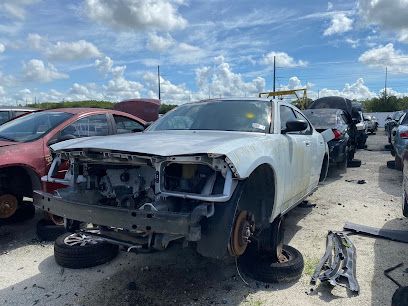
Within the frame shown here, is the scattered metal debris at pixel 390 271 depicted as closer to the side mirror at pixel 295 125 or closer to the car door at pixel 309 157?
the car door at pixel 309 157

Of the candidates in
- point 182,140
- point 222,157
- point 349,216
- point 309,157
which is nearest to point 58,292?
point 182,140

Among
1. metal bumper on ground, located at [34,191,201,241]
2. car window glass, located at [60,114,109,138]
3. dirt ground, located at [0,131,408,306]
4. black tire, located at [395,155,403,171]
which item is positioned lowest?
dirt ground, located at [0,131,408,306]

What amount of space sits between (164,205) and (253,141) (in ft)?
3.45

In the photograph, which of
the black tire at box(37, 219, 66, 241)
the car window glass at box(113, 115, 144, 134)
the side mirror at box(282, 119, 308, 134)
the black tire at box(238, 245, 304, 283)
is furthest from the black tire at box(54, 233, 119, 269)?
the car window glass at box(113, 115, 144, 134)

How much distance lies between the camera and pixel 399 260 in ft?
14.4

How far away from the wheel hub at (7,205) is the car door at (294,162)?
3.40 m

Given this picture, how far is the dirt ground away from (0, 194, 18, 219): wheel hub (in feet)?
1.47

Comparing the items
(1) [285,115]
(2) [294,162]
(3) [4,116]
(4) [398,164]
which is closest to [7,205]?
(2) [294,162]

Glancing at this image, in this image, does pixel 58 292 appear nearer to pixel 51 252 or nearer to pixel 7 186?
pixel 51 252

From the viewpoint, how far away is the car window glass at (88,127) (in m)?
5.66

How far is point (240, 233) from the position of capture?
327 centimetres

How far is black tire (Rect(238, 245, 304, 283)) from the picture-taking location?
3.86 metres

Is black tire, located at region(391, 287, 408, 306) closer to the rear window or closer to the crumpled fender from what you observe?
the crumpled fender

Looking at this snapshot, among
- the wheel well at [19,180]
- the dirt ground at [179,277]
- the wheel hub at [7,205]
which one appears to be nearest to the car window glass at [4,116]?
the dirt ground at [179,277]
